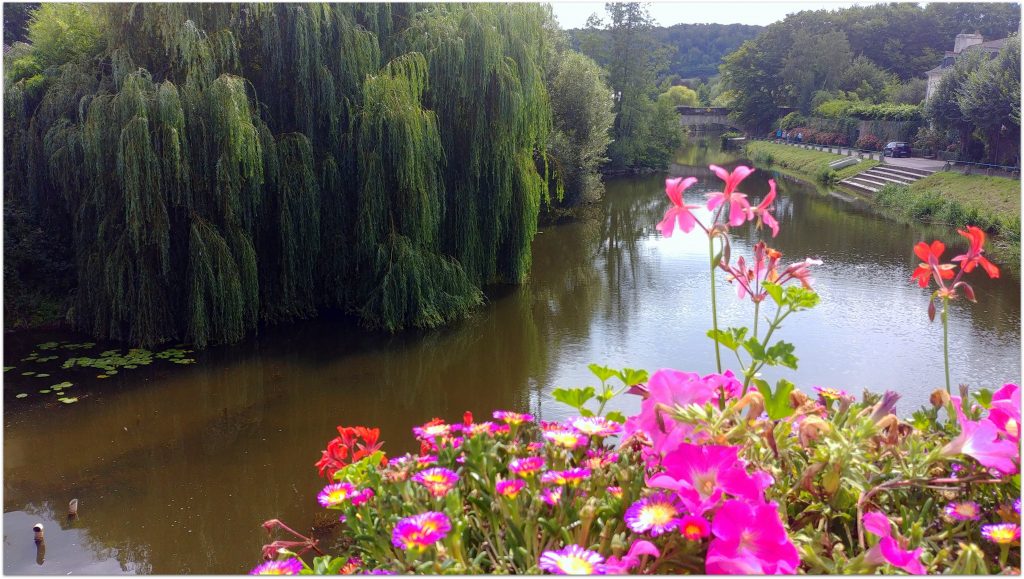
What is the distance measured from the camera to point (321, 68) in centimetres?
873

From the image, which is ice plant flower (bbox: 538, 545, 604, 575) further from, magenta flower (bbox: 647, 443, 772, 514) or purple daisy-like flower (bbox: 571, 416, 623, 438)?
purple daisy-like flower (bbox: 571, 416, 623, 438)

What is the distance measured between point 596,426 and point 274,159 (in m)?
7.95

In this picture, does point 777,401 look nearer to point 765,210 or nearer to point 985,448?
point 985,448

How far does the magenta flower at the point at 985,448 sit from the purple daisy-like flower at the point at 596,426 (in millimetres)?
540

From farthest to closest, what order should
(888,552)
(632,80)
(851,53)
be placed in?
(851,53) → (632,80) → (888,552)

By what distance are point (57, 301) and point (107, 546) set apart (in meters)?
5.91

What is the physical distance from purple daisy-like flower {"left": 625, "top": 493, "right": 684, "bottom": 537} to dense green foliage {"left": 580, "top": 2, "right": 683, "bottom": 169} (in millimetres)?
30231

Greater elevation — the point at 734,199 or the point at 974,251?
the point at 734,199

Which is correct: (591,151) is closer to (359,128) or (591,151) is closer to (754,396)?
(359,128)

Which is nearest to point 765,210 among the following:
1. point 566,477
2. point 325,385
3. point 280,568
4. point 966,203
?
point 566,477

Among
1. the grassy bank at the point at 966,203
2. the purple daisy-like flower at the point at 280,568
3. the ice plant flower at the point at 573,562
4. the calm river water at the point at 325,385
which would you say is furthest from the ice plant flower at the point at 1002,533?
the grassy bank at the point at 966,203

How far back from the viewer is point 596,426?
1.36 m

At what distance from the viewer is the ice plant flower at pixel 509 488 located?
3.73 ft

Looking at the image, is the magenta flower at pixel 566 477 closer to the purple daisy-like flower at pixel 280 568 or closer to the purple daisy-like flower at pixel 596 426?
the purple daisy-like flower at pixel 596 426
